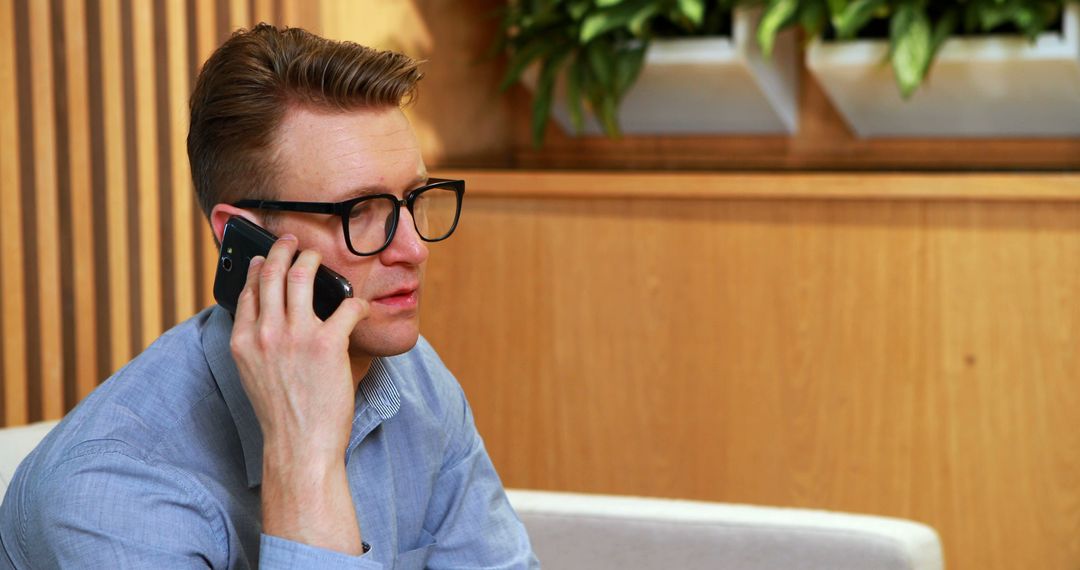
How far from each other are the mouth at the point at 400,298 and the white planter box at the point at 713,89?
144cm

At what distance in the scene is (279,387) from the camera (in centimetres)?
98

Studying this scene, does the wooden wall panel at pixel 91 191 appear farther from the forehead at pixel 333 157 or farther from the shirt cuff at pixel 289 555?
the shirt cuff at pixel 289 555

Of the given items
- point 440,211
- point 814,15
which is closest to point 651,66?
point 814,15

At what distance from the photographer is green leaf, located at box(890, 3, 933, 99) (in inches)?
86.7

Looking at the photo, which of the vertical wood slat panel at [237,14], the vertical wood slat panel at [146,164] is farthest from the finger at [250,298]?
the vertical wood slat panel at [237,14]

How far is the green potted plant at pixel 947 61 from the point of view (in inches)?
85.0

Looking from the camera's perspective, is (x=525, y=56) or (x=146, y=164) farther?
(x=525, y=56)

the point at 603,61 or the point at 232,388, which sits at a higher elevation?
the point at 603,61

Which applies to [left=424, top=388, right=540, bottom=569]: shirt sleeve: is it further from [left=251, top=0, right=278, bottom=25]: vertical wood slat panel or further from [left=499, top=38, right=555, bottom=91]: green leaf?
[left=499, top=38, right=555, bottom=91]: green leaf

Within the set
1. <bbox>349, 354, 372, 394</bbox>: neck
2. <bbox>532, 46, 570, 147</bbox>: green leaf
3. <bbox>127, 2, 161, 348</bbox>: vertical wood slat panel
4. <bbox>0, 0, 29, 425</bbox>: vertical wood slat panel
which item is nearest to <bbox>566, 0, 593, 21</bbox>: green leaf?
<bbox>532, 46, 570, 147</bbox>: green leaf

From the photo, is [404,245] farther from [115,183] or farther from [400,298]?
[115,183]

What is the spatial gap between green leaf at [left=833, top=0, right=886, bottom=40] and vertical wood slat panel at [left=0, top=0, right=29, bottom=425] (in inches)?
55.6

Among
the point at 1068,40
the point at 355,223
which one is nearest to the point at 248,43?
the point at 355,223

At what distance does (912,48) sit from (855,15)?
4.8 inches
